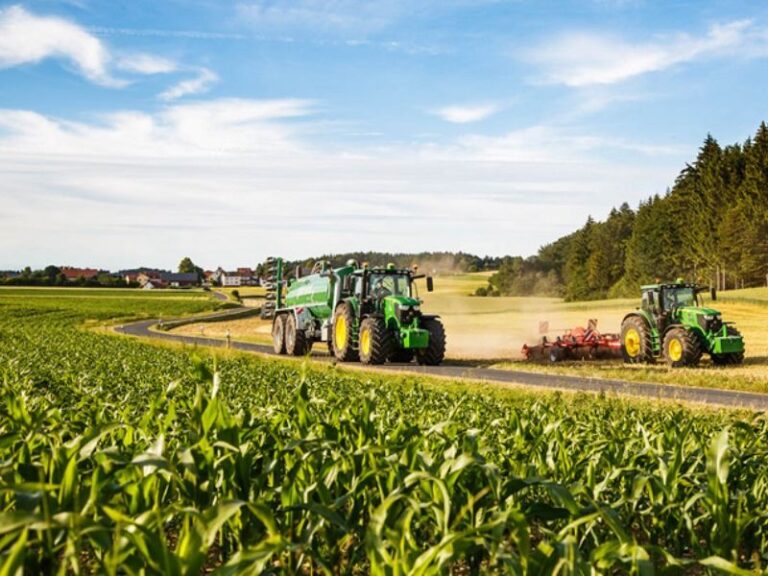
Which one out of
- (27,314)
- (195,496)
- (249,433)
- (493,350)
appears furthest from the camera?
(27,314)

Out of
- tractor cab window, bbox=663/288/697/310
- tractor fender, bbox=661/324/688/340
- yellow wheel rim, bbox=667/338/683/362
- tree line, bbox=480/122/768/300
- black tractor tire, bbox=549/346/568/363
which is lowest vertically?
black tractor tire, bbox=549/346/568/363

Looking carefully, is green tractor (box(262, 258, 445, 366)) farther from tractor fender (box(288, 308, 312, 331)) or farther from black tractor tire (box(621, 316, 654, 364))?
black tractor tire (box(621, 316, 654, 364))

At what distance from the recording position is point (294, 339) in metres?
30.2

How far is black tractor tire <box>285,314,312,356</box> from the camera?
98.6 feet

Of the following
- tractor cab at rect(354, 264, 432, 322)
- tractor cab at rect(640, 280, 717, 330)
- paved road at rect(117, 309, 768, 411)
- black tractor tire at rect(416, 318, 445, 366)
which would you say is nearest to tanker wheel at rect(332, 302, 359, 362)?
tractor cab at rect(354, 264, 432, 322)

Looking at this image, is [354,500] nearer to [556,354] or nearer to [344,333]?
[344,333]

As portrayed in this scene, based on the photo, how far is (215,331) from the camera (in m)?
51.2

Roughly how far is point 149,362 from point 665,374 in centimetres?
1360

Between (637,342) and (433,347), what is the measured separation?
6.37m

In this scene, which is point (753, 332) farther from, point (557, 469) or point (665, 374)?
point (557, 469)

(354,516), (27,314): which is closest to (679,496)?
(354,516)

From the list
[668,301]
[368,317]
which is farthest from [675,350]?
[368,317]

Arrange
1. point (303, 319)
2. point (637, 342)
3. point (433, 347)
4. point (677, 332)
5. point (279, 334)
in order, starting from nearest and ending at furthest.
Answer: point (677, 332) < point (433, 347) < point (637, 342) < point (303, 319) < point (279, 334)

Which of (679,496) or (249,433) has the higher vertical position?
(249,433)
